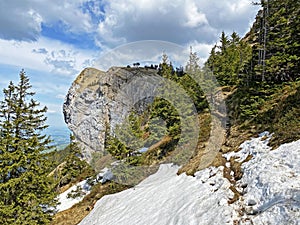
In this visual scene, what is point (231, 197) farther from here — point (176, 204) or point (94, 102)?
point (94, 102)

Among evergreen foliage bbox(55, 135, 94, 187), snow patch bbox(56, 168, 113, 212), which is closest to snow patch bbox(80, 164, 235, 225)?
snow patch bbox(56, 168, 113, 212)

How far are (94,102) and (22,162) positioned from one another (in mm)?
78552

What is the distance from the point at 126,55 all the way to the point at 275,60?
1252 cm

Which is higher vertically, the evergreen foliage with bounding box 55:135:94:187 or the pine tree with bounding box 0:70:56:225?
the pine tree with bounding box 0:70:56:225

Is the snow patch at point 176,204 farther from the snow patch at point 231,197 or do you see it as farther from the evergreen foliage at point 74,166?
the evergreen foliage at point 74,166

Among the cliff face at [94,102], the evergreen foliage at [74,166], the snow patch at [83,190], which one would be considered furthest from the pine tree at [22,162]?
the cliff face at [94,102]

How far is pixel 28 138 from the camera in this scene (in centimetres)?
1741

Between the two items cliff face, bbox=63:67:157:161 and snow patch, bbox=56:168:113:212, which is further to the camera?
cliff face, bbox=63:67:157:161

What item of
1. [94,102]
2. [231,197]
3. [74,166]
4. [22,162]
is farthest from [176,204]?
[94,102]

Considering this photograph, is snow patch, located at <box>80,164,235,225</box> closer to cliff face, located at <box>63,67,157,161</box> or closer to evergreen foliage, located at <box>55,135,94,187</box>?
evergreen foliage, located at <box>55,135,94,187</box>

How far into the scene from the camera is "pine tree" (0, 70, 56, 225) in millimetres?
15906

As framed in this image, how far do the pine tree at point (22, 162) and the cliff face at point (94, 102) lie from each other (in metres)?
57.3

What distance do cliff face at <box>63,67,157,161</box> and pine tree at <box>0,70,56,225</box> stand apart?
57276 mm

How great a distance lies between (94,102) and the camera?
93.6m
